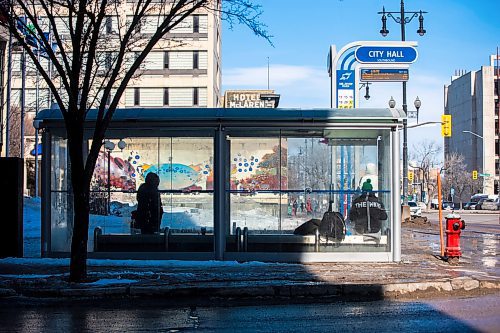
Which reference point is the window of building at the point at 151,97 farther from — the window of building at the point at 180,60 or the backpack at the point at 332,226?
the backpack at the point at 332,226

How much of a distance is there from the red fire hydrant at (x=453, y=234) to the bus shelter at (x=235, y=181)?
1.11 metres

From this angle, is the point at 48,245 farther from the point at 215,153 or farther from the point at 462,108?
the point at 462,108

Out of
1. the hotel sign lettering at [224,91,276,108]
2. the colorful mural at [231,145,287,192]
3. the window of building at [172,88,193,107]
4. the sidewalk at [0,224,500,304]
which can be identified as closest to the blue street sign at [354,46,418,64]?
the colorful mural at [231,145,287,192]

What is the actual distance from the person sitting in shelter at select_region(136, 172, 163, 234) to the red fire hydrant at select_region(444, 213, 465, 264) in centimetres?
646

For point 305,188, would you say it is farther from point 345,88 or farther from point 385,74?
point 385,74

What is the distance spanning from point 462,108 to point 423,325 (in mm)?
114402

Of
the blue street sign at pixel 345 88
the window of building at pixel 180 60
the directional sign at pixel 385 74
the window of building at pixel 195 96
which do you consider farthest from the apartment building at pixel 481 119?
the blue street sign at pixel 345 88

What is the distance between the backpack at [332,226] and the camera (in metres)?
15.0

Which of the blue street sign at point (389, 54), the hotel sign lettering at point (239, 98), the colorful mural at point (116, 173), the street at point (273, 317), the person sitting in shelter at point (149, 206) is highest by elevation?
the hotel sign lettering at point (239, 98)

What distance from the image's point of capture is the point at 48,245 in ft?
48.2

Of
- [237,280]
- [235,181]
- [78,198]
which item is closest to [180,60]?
[235,181]

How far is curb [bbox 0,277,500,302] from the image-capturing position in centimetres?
1096

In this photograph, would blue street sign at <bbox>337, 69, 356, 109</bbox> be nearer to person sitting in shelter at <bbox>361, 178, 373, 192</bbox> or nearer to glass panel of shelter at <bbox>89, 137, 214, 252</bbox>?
person sitting in shelter at <bbox>361, 178, 373, 192</bbox>

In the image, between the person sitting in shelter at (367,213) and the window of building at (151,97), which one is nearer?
the person sitting in shelter at (367,213)
